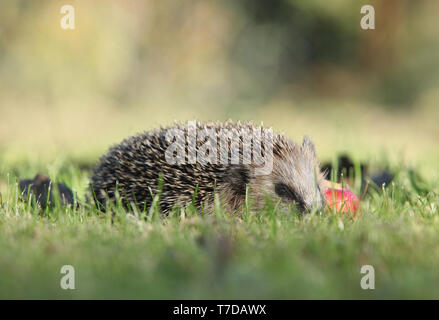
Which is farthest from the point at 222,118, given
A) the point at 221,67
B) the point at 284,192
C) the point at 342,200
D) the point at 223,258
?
the point at 223,258

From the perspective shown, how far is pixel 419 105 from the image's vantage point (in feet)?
56.6

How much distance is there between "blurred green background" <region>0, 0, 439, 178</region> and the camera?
48.2 feet

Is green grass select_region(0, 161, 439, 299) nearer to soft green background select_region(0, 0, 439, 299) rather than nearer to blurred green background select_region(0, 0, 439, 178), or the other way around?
soft green background select_region(0, 0, 439, 299)

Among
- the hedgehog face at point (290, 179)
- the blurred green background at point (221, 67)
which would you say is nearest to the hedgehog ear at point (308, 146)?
the hedgehog face at point (290, 179)

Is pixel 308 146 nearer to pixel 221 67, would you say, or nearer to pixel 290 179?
pixel 290 179

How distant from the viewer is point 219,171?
5.16 m

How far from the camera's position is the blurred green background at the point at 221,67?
14.7 m

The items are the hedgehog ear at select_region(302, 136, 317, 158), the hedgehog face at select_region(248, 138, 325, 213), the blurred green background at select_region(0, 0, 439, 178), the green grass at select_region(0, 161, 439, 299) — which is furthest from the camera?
the blurred green background at select_region(0, 0, 439, 178)

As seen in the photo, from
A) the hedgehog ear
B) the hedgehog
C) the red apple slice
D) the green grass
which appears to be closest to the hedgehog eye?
the hedgehog

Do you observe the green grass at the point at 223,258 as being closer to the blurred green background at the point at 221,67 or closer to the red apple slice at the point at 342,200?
the red apple slice at the point at 342,200

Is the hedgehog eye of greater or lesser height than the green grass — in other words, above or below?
above

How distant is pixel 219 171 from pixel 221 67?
45.1 feet

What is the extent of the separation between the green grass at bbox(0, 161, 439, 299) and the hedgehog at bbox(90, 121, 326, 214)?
1.06 metres

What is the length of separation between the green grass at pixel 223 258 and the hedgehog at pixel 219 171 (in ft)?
3.46
